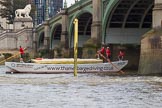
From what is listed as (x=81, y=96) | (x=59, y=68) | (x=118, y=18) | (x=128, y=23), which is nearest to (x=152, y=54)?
(x=59, y=68)

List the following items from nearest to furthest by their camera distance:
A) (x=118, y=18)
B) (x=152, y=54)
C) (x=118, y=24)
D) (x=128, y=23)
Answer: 1. (x=152, y=54)
2. (x=118, y=18)
3. (x=118, y=24)
4. (x=128, y=23)

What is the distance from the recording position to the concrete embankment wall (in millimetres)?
37709

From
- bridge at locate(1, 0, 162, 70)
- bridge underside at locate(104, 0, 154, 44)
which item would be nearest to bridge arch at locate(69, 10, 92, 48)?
bridge at locate(1, 0, 162, 70)

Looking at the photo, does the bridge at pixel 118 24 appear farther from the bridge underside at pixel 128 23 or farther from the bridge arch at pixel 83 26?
the bridge arch at pixel 83 26

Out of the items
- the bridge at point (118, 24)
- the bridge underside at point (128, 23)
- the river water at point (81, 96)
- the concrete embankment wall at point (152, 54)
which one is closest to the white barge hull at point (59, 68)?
the concrete embankment wall at point (152, 54)

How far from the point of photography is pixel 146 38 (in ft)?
129

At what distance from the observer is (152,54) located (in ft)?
126

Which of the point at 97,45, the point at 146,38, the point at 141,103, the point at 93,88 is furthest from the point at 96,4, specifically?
the point at 141,103

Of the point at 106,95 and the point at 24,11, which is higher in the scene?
the point at 24,11

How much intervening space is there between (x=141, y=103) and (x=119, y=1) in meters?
30.6

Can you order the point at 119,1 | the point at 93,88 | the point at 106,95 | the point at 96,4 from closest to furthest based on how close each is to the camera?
the point at 106,95 < the point at 93,88 < the point at 119,1 < the point at 96,4

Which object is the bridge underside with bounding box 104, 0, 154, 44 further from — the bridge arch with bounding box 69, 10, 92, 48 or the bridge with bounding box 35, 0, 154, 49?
the bridge arch with bounding box 69, 10, 92, 48

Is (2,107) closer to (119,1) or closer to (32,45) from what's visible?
(119,1)

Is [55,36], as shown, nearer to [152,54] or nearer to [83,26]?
[83,26]
